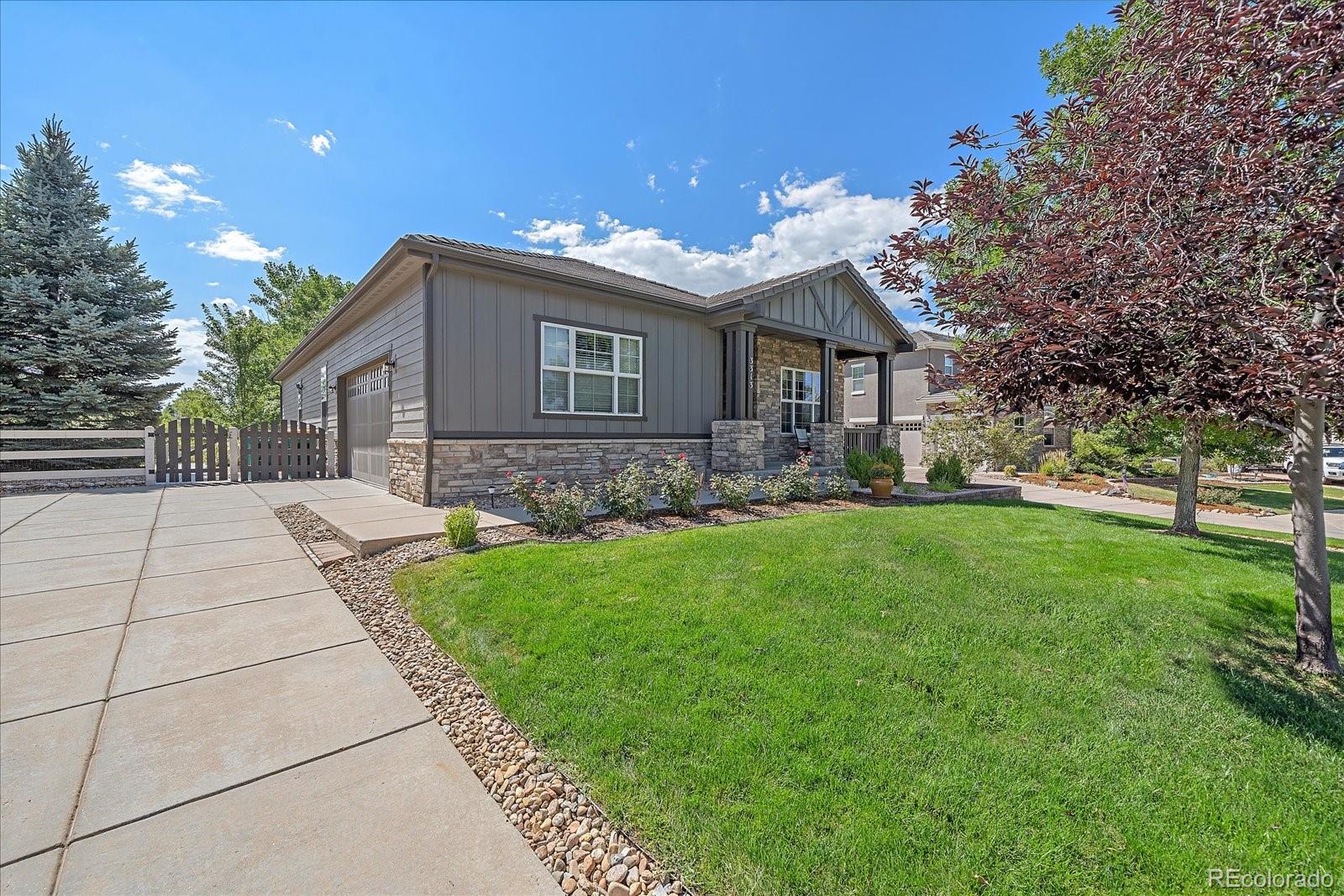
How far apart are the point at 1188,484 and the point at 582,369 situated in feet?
30.4

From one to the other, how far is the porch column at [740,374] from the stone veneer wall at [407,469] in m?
5.75

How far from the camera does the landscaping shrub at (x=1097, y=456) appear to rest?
15.7 metres

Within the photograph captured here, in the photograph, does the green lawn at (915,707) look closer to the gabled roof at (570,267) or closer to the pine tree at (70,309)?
the gabled roof at (570,267)

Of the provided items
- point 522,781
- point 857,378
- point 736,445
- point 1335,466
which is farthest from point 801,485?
point 1335,466

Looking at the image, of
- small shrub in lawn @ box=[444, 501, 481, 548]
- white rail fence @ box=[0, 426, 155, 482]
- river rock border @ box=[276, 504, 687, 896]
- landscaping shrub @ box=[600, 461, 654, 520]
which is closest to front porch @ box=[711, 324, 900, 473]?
landscaping shrub @ box=[600, 461, 654, 520]

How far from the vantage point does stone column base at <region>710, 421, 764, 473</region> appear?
10.1 meters

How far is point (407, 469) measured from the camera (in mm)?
8227

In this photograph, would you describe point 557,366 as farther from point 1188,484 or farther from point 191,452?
point 1188,484

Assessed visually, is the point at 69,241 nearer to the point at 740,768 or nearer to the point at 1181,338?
the point at 740,768

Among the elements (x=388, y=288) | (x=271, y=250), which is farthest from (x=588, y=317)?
(x=271, y=250)

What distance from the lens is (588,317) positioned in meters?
8.68

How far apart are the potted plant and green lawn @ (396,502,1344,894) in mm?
4415

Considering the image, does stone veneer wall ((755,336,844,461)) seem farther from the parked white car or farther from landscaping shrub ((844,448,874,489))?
the parked white car

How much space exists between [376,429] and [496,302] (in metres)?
4.45
